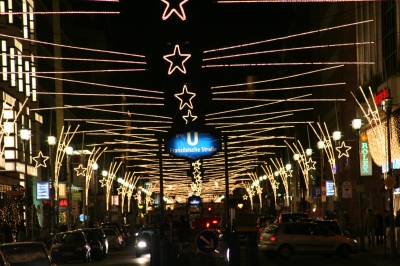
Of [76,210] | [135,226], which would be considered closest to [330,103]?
[135,226]

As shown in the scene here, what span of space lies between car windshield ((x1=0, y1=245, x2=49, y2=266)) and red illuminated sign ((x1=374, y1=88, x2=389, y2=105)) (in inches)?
1197

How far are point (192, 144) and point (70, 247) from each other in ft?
54.5

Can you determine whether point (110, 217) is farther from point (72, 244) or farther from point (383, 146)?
point (72, 244)

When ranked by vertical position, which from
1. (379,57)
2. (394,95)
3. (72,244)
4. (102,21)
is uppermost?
(102,21)

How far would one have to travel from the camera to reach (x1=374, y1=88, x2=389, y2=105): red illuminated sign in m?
50.2

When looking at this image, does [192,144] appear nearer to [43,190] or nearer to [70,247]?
[70,247]

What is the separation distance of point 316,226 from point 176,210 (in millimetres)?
27235

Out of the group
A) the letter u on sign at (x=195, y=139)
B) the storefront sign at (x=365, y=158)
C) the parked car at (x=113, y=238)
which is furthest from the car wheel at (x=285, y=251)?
the storefront sign at (x=365, y=158)

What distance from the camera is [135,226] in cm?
7756

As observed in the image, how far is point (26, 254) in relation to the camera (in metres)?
22.1

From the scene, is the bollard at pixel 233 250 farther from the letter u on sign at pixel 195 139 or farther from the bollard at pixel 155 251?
the letter u on sign at pixel 195 139

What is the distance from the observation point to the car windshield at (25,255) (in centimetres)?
2183

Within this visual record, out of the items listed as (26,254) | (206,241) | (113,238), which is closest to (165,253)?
(206,241)

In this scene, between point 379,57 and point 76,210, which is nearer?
point 379,57
